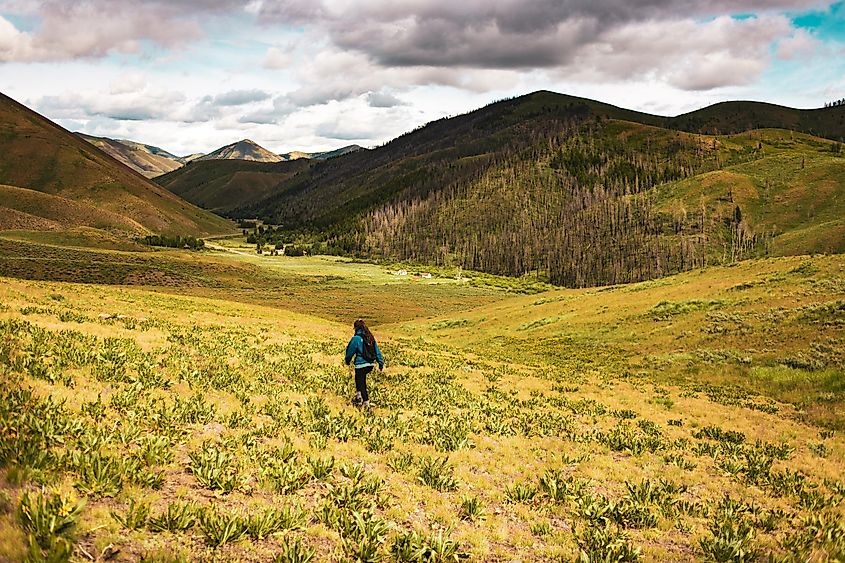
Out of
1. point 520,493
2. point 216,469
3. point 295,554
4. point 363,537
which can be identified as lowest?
point 520,493

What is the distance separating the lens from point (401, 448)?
46.1 ft

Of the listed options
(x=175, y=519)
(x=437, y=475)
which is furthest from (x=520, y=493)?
(x=175, y=519)

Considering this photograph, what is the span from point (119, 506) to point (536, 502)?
859cm

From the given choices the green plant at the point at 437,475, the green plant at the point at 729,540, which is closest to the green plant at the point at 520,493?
the green plant at the point at 437,475

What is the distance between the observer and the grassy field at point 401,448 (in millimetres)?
8172

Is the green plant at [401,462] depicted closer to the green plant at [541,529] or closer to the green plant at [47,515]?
the green plant at [541,529]

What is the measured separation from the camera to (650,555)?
30.5ft

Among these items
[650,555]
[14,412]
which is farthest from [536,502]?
[14,412]

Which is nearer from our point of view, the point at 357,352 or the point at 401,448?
the point at 401,448

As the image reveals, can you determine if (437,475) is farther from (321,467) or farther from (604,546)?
(604,546)

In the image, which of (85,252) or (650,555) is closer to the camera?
(650,555)

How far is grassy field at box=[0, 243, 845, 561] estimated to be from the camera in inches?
322

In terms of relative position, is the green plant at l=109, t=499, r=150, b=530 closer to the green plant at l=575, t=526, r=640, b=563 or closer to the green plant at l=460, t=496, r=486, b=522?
the green plant at l=460, t=496, r=486, b=522

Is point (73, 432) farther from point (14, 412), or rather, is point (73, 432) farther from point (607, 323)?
point (607, 323)
